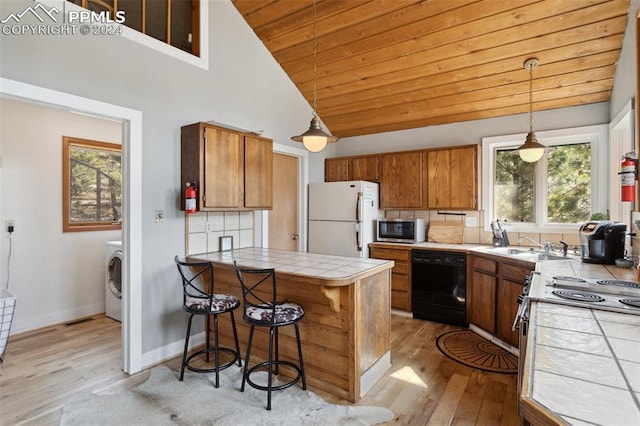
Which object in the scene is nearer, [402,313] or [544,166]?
[544,166]

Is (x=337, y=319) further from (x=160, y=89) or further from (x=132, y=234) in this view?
(x=160, y=89)

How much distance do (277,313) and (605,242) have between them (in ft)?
7.87

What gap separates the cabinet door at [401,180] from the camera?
431 cm

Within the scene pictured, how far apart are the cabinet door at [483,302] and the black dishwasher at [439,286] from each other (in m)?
0.09

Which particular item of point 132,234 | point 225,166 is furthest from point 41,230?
point 225,166

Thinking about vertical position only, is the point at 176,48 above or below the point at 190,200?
above

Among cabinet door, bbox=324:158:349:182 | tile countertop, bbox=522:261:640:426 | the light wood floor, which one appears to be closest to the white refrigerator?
cabinet door, bbox=324:158:349:182

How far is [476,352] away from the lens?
308 cm

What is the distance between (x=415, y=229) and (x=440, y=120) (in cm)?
145

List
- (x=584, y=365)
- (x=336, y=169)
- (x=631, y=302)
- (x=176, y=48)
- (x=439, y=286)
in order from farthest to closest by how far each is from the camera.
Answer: (x=336, y=169) → (x=439, y=286) → (x=176, y=48) → (x=631, y=302) → (x=584, y=365)

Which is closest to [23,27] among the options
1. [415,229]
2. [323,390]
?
[323,390]

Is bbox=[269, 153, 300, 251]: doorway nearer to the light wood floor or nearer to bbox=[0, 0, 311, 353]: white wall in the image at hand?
bbox=[0, 0, 311, 353]: white wall

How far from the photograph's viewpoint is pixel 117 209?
14.6 feet

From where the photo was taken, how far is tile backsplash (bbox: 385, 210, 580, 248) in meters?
3.62
